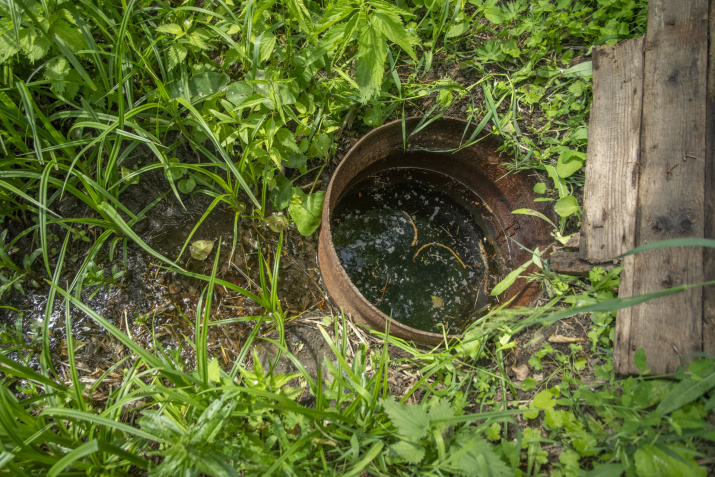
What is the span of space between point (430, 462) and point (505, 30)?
1.98 meters

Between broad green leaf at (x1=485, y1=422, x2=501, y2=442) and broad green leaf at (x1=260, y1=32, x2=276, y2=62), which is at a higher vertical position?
broad green leaf at (x1=260, y1=32, x2=276, y2=62)

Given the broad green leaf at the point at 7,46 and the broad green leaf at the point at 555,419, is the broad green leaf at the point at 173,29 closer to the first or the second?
the broad green leaf at the point at 7,46

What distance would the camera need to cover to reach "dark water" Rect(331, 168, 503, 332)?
6.68 ft

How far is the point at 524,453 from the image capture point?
1351 mm

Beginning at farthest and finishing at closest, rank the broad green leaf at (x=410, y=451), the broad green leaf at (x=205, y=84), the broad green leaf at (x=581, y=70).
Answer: the broad green leaf at (x=581, y=70), the broad green leaf at (x=205, y=84), the broad green leaf at (x=410, y=451)

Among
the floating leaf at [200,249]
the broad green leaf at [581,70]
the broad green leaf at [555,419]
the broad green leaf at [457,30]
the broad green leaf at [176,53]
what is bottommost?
the broad green leaf at [555,419]

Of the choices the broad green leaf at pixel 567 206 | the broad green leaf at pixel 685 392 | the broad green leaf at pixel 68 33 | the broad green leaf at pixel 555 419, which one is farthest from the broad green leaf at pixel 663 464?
the broad green leaf at pixel 68 33

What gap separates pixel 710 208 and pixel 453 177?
1.24m

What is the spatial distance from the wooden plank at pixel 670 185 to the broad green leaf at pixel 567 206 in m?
0.27

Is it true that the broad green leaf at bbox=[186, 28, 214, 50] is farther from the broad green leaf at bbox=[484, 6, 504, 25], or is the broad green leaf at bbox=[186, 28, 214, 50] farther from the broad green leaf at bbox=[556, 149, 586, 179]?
the broad green leaf at bbox=[556, 149, 586, 179]

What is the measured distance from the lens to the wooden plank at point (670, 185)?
127 cm

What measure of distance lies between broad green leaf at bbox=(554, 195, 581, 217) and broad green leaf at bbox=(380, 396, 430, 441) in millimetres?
1084

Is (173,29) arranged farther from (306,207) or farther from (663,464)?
(663,464)

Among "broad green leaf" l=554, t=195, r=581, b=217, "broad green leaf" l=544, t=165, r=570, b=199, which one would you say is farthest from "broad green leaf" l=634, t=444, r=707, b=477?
"broad green leaf" l=544, t=165, r=570, b=199
